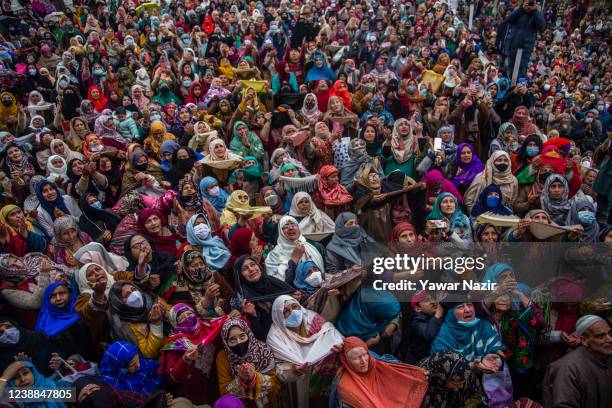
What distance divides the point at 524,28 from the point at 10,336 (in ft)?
26.4

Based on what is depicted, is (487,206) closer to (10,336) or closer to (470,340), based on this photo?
(470,340)

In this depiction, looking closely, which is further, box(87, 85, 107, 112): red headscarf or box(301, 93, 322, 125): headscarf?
box(87, 85, 107, 112): red headscarf

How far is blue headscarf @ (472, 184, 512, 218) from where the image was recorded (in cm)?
396

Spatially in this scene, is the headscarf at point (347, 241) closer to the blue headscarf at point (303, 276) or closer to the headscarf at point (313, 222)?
the headscarf at point (313, 222)

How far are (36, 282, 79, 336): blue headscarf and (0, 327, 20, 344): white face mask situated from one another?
23 centimetres

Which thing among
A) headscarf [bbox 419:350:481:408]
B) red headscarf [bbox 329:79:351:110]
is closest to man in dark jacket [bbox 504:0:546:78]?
red headscarf [bbox 329:79:351:110]

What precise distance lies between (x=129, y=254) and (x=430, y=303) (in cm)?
234

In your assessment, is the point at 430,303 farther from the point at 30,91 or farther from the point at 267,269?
the point at 30,91

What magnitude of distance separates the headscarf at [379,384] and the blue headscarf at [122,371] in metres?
1.20

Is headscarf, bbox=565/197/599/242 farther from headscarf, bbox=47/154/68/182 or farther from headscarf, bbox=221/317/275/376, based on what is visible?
headscarf, bbox=47/154/68/182

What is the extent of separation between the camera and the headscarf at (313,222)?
3.85 metres

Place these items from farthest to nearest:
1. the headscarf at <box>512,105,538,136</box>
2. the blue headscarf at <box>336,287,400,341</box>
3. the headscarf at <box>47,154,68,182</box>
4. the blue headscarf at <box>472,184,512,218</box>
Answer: the headscarf at <box>512,105,538,136</box>, the headscarf at <box>47,154,68,182</box>, the blue headscarf at <box>472,184,512,218</box>, the blue headscarf at <box>336,287,400,341</box>

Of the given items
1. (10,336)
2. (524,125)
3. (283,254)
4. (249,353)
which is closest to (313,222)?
(283,254)

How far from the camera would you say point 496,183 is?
4.22 m
